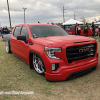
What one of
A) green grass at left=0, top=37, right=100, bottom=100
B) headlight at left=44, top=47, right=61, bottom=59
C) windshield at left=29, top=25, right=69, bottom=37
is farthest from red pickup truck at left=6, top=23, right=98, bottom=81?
windshield at left=29, top=25, right=69, bottom=37

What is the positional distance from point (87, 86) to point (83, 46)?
1.08 metres

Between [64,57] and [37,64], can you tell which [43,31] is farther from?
[64,57]

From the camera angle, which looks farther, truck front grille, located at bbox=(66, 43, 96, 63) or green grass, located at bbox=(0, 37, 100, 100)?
truck front grille, located at bbox=(66, 43, 96, 63)

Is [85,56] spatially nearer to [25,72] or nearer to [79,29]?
[25,72]

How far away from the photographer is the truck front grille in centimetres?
303

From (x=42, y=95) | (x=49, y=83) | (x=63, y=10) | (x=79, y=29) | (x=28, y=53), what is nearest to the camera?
(x=42, y=95)

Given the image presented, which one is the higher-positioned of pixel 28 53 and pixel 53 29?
pixel 53 29

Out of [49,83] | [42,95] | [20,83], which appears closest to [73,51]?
[49,83]

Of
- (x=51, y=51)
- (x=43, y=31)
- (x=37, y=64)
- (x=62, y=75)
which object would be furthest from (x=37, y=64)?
(x=43, y=31)

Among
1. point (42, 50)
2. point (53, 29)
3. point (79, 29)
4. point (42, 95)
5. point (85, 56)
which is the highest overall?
point (79, 29)

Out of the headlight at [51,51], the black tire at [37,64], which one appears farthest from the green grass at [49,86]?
the headlight at [51,51]

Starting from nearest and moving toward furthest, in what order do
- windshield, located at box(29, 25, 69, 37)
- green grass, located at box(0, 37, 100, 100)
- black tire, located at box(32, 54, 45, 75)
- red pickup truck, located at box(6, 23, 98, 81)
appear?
green grass, located at box(0, 37, 100, 100) < red pickup truck, located at box(6, 23, 98, 81) < black tire, located at box(32, 54, 45, 75) < windshield, located at box(29, 25, 69, 37)

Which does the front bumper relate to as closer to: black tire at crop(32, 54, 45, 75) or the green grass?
the green grass

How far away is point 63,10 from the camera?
50.5 m
